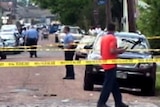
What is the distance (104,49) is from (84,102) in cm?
172

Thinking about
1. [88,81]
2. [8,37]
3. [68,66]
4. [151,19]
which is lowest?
[8,37]

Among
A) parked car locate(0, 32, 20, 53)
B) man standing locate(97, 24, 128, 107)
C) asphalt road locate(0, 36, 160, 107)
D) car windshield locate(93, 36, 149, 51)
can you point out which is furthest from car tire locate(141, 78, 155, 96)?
parked car locate(0, 32, 20, 53)

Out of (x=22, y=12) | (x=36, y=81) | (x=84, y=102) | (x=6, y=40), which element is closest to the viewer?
(x=84, y=102)

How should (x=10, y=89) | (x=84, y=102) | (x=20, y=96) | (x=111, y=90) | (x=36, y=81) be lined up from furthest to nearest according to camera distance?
(x=36, y=81) < (x=10, y=89) < (x=20, y=96) < (x=84, y=102) < (x=111, y=90)

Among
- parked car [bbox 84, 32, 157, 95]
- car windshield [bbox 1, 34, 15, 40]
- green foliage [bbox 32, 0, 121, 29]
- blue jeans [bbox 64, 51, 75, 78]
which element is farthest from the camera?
green foliage [bbox 32, 0, 121, 29]

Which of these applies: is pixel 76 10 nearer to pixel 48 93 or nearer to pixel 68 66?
pixel 68 66

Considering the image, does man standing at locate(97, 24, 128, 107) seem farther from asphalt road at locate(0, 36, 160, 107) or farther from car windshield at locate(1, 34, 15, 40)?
car windshield at locate(1, 34, 15, 40)

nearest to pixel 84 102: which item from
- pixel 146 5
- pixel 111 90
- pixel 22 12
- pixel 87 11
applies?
pixel 111 90

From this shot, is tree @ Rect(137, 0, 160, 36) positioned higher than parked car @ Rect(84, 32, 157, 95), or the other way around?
tree @ Rect(137, 0, 160, 36)

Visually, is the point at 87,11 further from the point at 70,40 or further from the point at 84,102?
the point at 84,102

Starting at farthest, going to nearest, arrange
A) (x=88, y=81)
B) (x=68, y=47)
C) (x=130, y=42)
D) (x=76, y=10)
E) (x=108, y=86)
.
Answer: (x=76, y=10) < (x=68, y=47) < (x=130, y=42) < (x=88, y=81) < (x=108, y=86)

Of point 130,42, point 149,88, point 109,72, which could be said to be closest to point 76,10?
point 130,42

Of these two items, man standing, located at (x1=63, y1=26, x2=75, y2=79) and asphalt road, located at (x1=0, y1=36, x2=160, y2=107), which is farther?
man standing, located at (x1=63, y1=26, x2=75, y2=79)

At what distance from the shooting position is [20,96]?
48.0 ft
